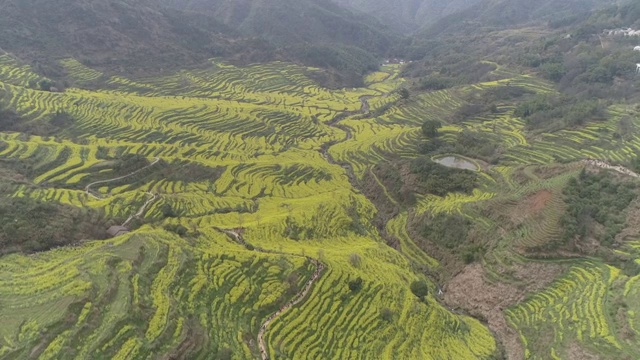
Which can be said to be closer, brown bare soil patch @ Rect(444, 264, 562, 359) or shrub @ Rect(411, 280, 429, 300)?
shrub @ Rect(411, 280, 429, 300)

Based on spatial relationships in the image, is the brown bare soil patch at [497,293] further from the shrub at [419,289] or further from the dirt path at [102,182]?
the dirt path at [102,182]

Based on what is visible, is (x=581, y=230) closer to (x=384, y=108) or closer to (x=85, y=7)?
(x=384, y=108)

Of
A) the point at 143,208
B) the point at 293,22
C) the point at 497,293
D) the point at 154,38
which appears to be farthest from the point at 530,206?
the point at 293,22

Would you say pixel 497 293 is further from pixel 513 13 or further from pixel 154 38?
pixel 513 13

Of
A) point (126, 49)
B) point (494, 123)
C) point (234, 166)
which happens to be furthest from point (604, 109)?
point (126, 49)

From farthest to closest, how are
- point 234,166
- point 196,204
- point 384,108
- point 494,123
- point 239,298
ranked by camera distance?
point 384,108
point 494,123
point 234,166
point 196,204
point 239,298

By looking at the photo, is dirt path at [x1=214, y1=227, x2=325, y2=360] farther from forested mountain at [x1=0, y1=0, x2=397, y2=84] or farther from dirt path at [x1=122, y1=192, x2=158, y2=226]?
forested mountain at [x1=0, y1=0, x2=397, y2=84]

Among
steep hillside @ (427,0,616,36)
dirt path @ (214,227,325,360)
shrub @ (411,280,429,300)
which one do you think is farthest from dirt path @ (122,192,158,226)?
steep hillside @ (427,0,616,36)
